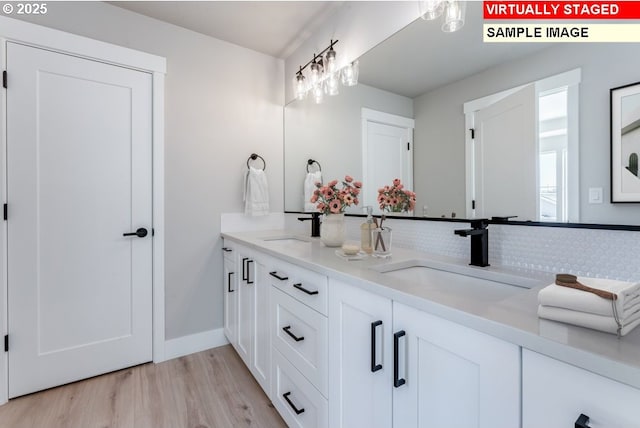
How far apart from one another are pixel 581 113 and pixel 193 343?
2574mm

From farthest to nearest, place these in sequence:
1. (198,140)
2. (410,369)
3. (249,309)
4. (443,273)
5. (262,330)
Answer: (198,140), (249,309), (262,330), (443,273), (410,369)

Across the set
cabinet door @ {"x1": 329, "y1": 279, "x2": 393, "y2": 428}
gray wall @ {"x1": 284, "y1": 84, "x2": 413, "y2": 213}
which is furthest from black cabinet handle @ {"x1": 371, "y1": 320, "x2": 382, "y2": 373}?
gray wall @ {"x1": 284, "y1": 84, "x2": 413, "y2": 213}

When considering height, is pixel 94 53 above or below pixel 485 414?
above

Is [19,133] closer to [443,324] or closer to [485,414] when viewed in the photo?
[443,324]

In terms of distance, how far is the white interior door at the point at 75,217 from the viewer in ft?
5.67

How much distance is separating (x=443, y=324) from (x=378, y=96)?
4.66 feet

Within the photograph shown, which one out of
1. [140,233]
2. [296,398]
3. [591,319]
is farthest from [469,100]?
[140,233]

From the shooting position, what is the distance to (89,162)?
1.90 metres

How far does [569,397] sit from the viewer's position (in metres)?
0.51

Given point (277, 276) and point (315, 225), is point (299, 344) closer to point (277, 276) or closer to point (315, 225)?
point (277, 276)

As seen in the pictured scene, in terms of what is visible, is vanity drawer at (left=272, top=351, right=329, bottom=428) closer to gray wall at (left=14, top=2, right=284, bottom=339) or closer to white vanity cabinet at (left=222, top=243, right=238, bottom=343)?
white vanity cabinet at (left=222, top=243, right=238, bottom=343)

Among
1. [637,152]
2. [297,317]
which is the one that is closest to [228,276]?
[297,317]

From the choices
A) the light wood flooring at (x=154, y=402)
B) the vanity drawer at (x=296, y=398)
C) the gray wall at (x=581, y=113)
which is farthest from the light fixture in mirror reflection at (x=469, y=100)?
the light wood flooring at (x=154, y=402)

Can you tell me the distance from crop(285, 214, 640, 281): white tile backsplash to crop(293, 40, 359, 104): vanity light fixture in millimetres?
1096
